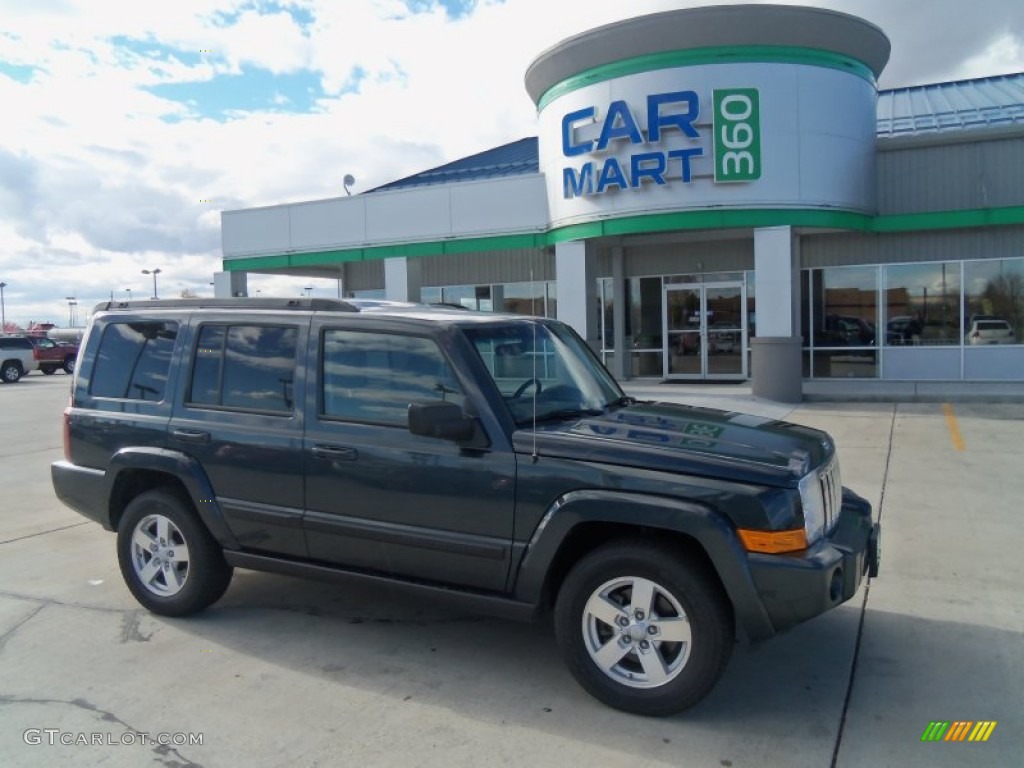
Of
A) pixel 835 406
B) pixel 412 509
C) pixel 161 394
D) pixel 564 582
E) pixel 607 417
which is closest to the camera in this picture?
pixel 564 582

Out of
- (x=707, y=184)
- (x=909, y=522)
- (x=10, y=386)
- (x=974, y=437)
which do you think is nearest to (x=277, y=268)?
(x=707, y=184)

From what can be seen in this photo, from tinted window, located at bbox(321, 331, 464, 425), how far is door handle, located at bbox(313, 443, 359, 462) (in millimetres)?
174

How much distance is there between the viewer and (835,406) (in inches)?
586

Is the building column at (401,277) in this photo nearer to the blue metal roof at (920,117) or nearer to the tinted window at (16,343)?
the blue metal roof at (920,117)

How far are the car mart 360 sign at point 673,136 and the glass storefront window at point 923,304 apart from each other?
4.82 metres

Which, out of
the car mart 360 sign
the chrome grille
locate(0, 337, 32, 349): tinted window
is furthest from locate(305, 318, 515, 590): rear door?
locate(0, 337, 32, 349): tinted window

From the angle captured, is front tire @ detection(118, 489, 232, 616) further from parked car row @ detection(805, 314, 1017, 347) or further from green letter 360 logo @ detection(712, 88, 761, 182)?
parked car row @ detection(805, 314, 1017, 347)

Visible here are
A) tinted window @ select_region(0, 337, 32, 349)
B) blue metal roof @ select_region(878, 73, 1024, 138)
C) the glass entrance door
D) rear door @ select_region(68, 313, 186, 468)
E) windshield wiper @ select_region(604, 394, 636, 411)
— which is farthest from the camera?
tinted window @ select_region(0, 337, 32, 349)

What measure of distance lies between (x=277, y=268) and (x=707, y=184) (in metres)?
11.1

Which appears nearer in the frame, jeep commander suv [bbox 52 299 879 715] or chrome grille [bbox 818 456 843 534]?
jeep commander suv [bbox 52 299 879 715]

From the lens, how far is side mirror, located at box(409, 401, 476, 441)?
4016 mm

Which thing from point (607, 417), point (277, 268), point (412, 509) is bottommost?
Answer: point (412, 509)

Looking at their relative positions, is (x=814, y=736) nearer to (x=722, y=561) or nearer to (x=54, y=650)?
(x=722, y=561)
